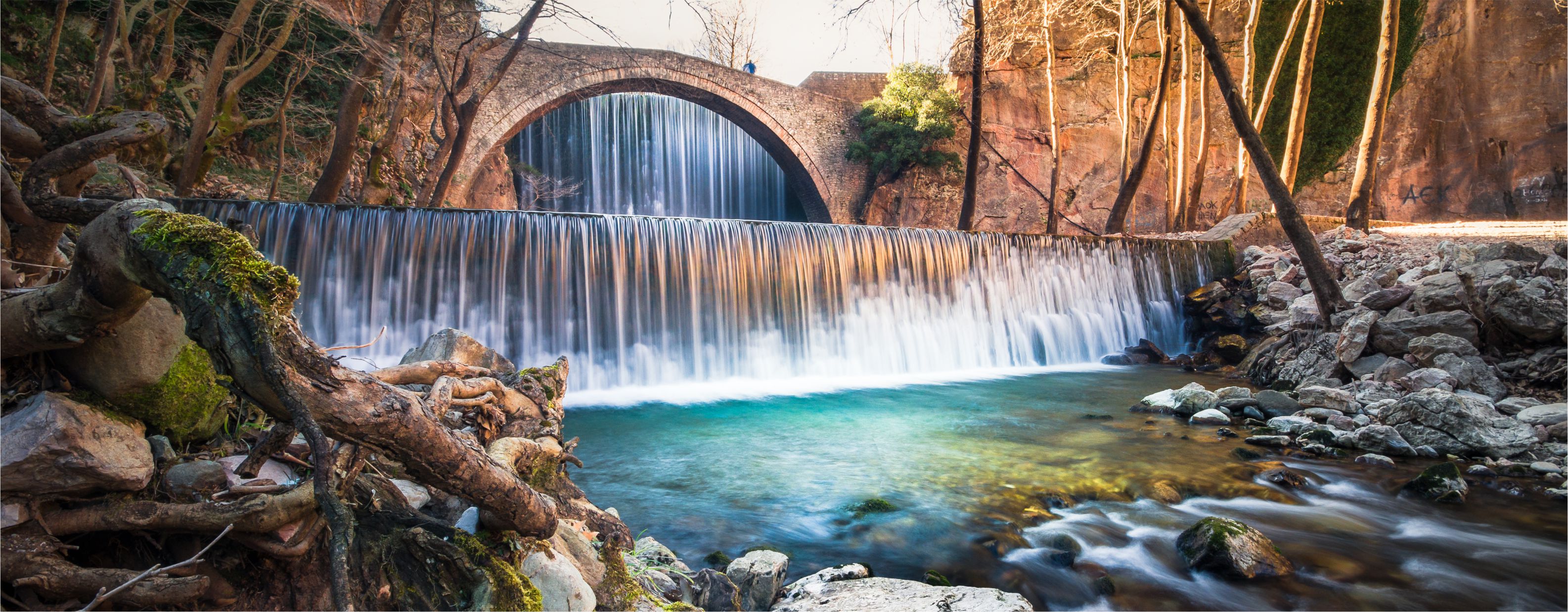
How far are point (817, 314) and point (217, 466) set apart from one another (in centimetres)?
797

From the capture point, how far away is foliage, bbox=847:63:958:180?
20.0m

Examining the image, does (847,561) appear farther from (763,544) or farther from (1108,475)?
(1108,475)

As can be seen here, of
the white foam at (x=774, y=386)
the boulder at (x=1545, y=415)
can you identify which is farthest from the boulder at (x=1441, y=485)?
the white foam at (x=774, y=386)

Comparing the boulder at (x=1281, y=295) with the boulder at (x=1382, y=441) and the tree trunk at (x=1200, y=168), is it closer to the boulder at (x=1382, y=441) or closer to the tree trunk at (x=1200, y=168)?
the tree trunk at (x=1200, y=168)

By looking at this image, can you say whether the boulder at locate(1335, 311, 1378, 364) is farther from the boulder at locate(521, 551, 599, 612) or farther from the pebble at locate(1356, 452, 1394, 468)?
the boulder at locate(521, 551, 599, 612)

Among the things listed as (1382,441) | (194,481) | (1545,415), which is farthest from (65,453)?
(1545,415)

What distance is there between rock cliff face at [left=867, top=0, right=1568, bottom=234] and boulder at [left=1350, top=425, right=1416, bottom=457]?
456 inches

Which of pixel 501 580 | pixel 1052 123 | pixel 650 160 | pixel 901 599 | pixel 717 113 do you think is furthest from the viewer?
pixel 717 113

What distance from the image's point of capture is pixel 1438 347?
19.7 feet

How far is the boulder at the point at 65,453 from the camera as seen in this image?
1.50 meters

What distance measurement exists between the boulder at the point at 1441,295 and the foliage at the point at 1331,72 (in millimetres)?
12321

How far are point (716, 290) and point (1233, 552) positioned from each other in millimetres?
6582

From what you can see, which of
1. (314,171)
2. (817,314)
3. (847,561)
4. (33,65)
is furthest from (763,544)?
(314,171)

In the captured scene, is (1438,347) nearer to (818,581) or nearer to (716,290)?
(818,581)
